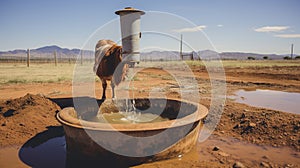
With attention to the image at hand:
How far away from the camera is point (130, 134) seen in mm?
3143

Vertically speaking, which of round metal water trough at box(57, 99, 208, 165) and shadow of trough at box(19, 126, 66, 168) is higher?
round metal water trough at box(57, 99, 208, 165)

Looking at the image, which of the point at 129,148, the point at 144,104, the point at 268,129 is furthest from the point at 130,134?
the point at 268,129

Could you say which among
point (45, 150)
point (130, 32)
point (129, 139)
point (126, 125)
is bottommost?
point (45, 150)

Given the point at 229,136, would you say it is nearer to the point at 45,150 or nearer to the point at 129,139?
the point at 129,139

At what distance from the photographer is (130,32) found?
4.53 m

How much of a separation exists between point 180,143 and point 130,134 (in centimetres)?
89

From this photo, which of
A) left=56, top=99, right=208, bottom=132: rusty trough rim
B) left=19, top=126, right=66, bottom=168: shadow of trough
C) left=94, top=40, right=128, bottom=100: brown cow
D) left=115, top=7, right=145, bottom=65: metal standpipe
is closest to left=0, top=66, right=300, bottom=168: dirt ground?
left=19, top=126, right=66, bottom=168: shadow of trough

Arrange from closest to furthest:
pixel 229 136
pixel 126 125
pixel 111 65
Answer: pixel 126 125 < pixel 229 136 < pixel 111 65

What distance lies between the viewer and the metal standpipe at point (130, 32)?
14.8 feet

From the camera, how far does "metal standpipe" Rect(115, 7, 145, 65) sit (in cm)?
450

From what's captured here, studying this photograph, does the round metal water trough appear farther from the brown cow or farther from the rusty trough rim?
the brown cow

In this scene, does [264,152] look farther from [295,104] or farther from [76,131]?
[295,104]

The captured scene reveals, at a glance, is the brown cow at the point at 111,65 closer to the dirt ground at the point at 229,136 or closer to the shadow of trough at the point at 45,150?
the dirt ground at the point at 229,136

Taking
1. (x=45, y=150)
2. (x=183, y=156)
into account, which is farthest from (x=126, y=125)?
(x=45, y=150)
